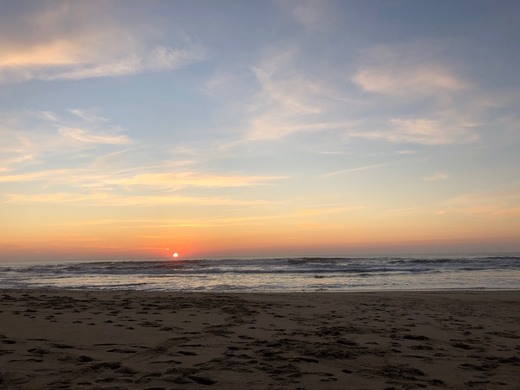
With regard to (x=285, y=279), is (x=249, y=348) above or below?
above

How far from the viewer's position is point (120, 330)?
6348 mm

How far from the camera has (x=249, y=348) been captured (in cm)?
534

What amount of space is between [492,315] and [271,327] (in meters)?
5.71

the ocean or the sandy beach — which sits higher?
the sandy beach

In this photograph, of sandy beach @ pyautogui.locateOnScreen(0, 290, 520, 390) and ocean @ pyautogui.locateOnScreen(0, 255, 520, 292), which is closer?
sandy beach @ pyautogui.locateOnScreen(0, 290, 520, 390)

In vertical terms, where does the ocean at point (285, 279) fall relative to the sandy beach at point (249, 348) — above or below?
below

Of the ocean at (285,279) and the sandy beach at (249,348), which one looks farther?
the ocean at (285,279)

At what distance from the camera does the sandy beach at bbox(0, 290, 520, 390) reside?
3.98 meters

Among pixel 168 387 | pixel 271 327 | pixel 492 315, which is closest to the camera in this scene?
pixel 168 387

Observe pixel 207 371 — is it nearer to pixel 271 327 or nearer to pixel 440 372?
pixel 440 372

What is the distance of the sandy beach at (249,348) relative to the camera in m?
3.98

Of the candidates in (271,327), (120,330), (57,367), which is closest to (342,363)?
(271,327)

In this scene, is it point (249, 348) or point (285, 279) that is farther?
point (285, 279)

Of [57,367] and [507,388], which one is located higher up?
[57,367]
